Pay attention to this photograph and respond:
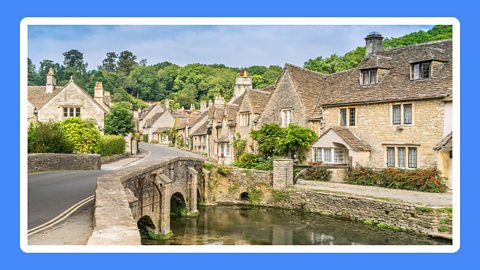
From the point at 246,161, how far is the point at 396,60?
872cm

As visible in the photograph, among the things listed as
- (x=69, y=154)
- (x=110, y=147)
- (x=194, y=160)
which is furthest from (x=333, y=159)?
(x=110, y=147)

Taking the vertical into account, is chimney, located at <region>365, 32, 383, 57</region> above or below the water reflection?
above

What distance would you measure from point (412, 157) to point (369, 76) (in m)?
4.19

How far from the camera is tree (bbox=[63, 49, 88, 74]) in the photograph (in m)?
10.3

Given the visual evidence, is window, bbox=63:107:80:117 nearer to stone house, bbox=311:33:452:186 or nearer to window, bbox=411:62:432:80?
stone house, bbox=311:33:452:186

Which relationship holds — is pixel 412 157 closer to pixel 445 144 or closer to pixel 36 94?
pixel 445 144

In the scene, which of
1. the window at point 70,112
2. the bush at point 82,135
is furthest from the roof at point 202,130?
the bush at point 82,135

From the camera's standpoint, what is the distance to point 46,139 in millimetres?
18266

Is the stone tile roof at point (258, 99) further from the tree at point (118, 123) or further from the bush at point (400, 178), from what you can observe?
the tree at point (118, 123)

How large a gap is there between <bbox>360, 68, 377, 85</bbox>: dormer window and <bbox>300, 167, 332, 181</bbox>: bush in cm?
422

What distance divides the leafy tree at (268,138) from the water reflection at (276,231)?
183 inches

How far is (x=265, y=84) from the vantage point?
28656mm

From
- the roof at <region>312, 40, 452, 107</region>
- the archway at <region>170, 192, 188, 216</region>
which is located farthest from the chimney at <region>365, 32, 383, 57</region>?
the archway at <region>170, 192, 188, 216</region>
